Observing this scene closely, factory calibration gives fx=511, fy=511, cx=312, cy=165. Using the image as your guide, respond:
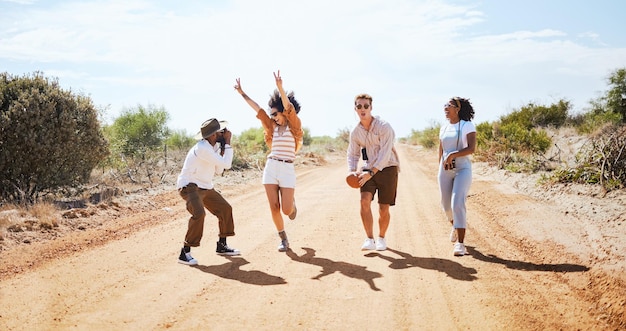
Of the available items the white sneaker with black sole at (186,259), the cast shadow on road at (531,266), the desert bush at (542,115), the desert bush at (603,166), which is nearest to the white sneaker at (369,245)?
the cast shadow on road at (531,266)

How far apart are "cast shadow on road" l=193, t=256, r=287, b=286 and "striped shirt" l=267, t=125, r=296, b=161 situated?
1.42 metres

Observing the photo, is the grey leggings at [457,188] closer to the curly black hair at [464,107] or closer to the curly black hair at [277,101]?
the curly black hair at [464,107]

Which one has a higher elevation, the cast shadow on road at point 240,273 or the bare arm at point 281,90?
the bare arm at point 281,90

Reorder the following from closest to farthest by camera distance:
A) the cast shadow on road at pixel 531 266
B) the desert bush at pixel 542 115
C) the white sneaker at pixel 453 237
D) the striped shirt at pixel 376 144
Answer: the cast shadow on road at pixel 531 266
the striped shirt at pixel 376 144
the white sneaker at pixel 453 237
the desert bush at pixel 542 115

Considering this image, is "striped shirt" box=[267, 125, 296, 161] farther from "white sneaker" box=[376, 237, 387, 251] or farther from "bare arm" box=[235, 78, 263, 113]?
"white sneaker" box=[376, 237, 387, 251]

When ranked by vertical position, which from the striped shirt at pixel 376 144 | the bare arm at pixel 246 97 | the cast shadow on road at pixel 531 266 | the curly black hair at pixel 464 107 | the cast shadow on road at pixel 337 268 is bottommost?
the cast shadow on road at pixel 531 266

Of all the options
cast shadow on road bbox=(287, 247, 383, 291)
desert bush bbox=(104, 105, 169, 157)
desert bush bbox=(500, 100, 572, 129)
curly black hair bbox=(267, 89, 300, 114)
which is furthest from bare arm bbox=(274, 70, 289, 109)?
desert bush bbox=(500, 100, 572, 129)

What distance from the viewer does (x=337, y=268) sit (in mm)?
6023

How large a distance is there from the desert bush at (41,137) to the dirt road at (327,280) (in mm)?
3045

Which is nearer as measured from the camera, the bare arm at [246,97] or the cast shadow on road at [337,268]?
the cast shadow on road at [337,268]

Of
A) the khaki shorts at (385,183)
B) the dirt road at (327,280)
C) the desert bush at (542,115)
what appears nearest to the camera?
the dirt road at (327,280)

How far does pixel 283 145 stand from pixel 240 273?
1758 mm

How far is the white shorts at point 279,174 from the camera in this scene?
6652 millimetres

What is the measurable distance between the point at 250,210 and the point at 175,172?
7.57 metres
